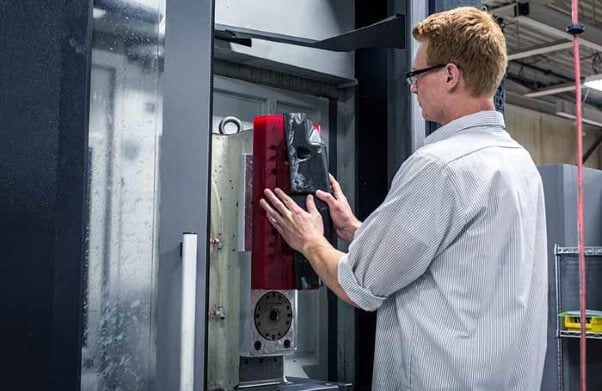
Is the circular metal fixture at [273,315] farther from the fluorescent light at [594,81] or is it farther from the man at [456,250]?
the fluorescent light at [594,81]

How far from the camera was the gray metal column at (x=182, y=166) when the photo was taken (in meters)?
1.22

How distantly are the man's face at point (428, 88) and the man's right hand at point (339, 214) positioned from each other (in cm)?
28

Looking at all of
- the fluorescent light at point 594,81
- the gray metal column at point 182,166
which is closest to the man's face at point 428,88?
the gray metal column at point 182,166

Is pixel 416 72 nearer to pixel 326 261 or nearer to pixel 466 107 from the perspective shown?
pixel 466 107

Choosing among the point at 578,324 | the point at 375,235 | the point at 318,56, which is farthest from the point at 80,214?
the point at 578,324

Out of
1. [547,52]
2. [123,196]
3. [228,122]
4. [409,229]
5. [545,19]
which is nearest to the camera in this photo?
[123,196]

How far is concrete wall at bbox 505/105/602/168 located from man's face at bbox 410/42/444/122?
6.36 meters

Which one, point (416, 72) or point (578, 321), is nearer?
point (416, 72)

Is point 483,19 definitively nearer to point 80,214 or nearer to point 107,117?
point 107,117

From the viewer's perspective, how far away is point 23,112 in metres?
1.01

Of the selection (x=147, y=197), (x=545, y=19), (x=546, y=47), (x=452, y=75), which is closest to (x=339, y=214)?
(x=452, y=75)

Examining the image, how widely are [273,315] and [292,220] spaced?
267 mm

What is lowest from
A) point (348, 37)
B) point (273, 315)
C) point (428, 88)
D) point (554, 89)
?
point (273, 315)

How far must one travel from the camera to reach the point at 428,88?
4.62ft
